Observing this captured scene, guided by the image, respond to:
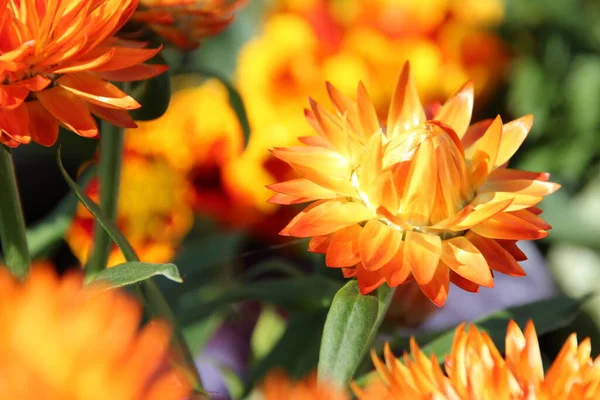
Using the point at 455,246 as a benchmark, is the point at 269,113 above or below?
below

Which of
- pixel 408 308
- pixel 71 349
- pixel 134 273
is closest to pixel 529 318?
pixel 408 308

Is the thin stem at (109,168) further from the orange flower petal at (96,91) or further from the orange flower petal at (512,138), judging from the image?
the orange flower petal at (512,138)

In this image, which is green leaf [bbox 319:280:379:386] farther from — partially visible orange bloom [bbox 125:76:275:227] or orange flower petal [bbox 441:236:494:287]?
partially visible orange bloom [bbox 125:76:275:227]

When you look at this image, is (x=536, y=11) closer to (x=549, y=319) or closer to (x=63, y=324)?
(x=549, y=319)

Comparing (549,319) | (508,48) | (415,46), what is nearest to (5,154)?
(549,319)

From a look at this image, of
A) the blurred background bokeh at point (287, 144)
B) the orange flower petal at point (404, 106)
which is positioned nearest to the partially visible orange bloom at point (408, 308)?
the blurred background bokeh at point (287, 144)

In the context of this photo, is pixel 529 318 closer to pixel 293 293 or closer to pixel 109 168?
pixel 293 293
